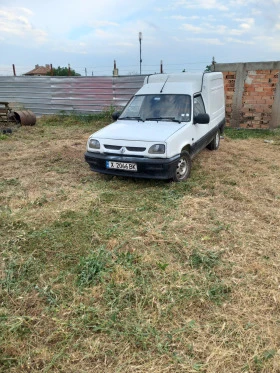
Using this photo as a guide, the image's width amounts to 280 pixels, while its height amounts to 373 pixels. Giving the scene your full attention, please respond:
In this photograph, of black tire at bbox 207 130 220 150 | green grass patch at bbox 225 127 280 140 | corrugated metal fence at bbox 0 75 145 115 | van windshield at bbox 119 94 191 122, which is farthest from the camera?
corrugated metal fence at bbox 0 75 145 115

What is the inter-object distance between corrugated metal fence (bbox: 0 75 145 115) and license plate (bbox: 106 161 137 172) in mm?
7032

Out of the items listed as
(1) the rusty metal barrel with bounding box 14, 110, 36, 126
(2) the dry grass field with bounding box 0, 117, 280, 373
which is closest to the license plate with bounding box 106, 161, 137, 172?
(2) the dry grass field with bounding box 0, 117, 280, 373

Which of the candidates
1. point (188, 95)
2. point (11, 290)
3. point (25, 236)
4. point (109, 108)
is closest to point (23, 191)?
point (25, 236)

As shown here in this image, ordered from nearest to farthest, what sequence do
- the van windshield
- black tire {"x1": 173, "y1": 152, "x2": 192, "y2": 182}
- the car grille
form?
the car grille
black tire {"x1": 173, "y1": 152, "x2": 192, "y2": 182}
the van windshield

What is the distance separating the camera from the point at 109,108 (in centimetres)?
1184

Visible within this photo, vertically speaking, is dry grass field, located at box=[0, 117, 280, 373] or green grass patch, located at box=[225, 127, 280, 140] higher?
green grass patch, located at box=[225, 127, 280, 140]

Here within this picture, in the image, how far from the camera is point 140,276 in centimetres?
283

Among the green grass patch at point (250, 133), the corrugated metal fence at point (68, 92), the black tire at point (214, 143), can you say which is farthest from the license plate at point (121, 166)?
the corrugated metal fence at point (68, 92)

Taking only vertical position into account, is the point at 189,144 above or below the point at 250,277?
above

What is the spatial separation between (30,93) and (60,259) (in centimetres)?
1195

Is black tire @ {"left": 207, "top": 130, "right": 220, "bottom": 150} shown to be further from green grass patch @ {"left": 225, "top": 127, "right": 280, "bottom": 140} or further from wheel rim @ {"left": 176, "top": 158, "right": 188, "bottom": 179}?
wheel rim @ {"left": 176, "top": 158, "right": 188, "bottom": 179}

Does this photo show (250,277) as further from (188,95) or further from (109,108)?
(109,108)

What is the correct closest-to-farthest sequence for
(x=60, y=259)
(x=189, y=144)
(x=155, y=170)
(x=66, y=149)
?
(x=60, y=259), (x=155, y=170), (x=189, y=144), (x=66, y=149)

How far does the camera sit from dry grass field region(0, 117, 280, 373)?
211 cm
